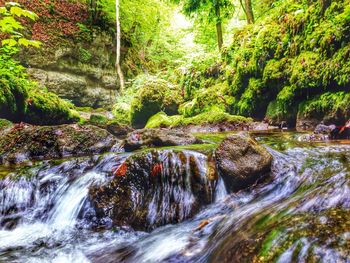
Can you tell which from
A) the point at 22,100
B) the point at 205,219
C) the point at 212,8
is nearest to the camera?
the point at 205,219

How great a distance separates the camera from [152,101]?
33.4ft

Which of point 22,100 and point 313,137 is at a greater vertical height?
point 22,100

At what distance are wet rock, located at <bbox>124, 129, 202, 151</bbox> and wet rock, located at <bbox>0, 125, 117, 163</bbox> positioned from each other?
54 centimetres

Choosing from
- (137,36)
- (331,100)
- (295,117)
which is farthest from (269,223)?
(137,36)

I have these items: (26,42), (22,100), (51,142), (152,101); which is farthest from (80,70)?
(26,42)

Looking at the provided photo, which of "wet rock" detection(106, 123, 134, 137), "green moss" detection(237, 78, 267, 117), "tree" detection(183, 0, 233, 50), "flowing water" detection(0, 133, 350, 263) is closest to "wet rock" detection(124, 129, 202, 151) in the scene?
"flowing water" detection(0, 133, 350, 263)

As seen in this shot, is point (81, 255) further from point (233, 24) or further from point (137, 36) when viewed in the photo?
point (137, 36)

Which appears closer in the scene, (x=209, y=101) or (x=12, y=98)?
(x=12, y=98)

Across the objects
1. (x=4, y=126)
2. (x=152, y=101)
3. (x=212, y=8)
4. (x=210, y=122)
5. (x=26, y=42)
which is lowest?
(x=210, y=122)

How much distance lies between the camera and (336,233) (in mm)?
1674

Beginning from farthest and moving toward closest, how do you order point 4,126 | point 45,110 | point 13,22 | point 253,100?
point 253,100
point 45,110
point 4,126
point 13,22

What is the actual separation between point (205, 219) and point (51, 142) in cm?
350

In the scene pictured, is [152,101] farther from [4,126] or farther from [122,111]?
[4,126]

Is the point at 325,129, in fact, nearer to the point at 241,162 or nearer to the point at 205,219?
the point at 241,162
